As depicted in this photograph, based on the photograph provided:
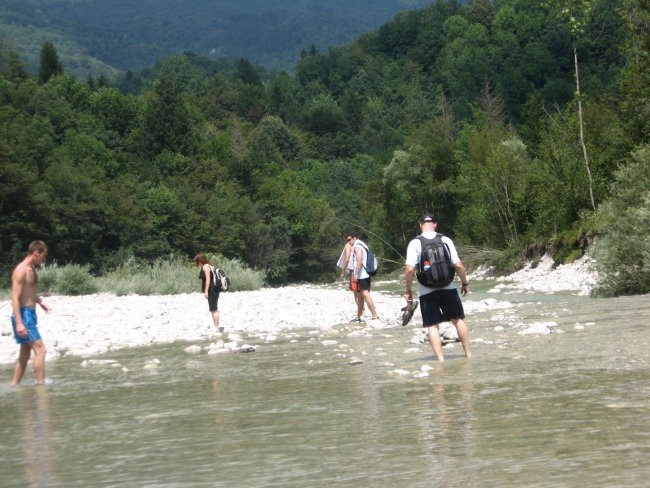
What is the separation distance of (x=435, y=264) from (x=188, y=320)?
37.3 ft

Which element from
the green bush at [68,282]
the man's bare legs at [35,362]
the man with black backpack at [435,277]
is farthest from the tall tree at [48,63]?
Answer: the man with black backpack at [435,277]

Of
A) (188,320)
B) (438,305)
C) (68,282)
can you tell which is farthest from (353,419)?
(68,282)

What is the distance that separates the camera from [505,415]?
317 inches

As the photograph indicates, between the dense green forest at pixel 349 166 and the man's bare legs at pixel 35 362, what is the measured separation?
11.9 m

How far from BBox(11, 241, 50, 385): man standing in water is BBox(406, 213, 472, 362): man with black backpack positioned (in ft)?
14.5

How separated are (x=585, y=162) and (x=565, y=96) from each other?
3369 inches

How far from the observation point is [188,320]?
2183 cm

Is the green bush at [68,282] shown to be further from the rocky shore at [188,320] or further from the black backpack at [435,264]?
the black backpack at [435,264]

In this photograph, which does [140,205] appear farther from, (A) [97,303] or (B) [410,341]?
(B) [410,341]

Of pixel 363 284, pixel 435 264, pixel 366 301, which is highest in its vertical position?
pixel 435 264

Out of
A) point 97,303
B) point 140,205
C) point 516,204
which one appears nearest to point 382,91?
point 140,205

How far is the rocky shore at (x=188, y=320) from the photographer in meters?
17.0

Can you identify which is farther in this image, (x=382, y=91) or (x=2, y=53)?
(x=382, y=91)

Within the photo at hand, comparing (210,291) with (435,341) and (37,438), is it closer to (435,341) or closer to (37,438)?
(435,341)
